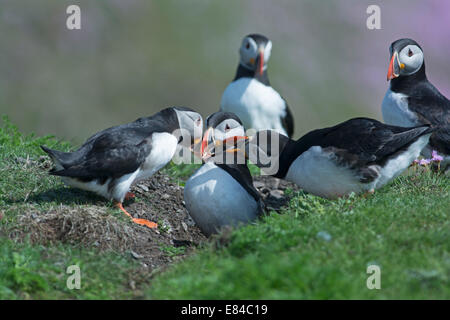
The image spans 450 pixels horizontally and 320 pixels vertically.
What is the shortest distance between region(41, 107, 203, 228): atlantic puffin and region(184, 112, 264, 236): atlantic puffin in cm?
47

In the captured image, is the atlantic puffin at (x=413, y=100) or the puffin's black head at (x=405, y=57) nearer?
the atlantic puffin at (x=413, y=100)

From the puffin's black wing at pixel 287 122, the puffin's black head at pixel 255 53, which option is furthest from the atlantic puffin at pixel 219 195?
the puffin's black head at pixel 255 53

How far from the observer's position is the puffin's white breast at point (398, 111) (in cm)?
709

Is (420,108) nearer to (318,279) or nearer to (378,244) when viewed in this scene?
(378,244)

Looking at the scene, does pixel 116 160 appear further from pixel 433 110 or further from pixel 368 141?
pixel 433 110

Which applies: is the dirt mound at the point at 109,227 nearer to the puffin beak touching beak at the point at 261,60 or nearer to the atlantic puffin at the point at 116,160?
the atlantic puffin at the point at 116,160

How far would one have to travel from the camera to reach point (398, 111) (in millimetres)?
7211

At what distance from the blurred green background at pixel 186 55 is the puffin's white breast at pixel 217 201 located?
678 cm

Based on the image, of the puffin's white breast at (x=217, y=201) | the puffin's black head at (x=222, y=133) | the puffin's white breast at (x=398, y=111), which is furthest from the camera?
the puffin's white breast at (x=398, y=111)

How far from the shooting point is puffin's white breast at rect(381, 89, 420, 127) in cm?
709

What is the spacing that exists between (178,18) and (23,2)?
347cm

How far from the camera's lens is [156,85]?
531 inches

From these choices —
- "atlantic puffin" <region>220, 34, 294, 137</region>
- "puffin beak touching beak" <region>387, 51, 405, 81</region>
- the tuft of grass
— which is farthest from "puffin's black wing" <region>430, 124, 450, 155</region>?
"atlantic puffin" <region>220, 34, 294, 137</region>

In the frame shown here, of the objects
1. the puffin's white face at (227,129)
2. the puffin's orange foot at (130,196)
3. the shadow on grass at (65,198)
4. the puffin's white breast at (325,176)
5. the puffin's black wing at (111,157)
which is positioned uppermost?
the puffin's white face at (227,129)
